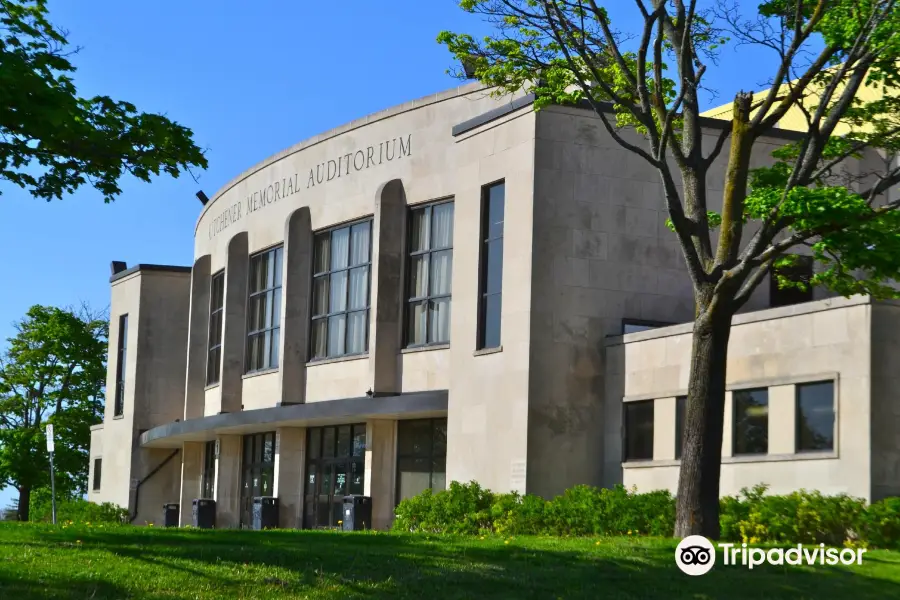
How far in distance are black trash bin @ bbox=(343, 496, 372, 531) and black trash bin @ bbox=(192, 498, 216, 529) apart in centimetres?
956

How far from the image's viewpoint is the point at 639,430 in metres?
26.5

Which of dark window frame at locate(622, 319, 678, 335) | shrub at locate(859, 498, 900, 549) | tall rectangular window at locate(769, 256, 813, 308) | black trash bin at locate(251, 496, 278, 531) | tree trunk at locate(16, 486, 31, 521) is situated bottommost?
tree trunk at locate(16, 486, 31, 521)

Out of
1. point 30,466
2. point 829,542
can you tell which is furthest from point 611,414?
point 30,466

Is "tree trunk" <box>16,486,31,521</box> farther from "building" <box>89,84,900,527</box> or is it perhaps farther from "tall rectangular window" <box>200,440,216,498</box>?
"building" <box>89,84,900,527</box>

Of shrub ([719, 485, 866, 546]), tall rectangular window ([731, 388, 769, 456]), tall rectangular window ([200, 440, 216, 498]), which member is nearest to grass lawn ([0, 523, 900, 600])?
shrub ([719, 485, 866, 546])

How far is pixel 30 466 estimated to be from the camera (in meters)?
56.9

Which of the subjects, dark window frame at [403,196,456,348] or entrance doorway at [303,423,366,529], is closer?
dark window frame at [403,196,456,348]

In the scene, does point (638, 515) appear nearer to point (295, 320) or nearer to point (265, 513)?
point (265, 513)

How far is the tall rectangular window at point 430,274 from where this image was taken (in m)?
31.6

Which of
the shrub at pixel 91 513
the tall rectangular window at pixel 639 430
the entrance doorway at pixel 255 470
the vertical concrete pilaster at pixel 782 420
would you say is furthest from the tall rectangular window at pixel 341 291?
the shrub at pixel 91 513

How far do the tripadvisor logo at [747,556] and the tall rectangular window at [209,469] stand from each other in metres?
28.9

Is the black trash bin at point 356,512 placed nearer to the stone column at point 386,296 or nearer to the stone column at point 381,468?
the stone column at point 381,468

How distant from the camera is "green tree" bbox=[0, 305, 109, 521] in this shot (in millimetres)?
57094

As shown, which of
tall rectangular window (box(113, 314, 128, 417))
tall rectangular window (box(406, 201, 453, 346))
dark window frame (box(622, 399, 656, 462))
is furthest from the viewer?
tall rectangular window (box(113, 314, 128, 417))
